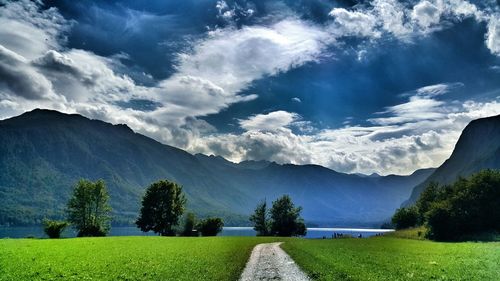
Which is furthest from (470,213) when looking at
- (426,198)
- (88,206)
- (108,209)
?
(88,206)

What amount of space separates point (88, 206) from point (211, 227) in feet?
123

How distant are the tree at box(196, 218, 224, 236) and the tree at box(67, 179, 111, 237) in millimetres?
29362

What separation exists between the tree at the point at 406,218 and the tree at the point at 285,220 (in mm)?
33789

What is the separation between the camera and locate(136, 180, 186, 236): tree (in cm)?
11769

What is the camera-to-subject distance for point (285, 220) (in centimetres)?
14450

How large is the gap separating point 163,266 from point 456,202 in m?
71.1

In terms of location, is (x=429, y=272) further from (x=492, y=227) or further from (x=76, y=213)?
(x=76, y=213)

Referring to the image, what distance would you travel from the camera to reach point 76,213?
113 metres

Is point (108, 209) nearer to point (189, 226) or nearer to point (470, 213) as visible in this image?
point (189, 226)

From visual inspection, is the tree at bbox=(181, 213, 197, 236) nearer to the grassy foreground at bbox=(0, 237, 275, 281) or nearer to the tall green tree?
the tall green tree

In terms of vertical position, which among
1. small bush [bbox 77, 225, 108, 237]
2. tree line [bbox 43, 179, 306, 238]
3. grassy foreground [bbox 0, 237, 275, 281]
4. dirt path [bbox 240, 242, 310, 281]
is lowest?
dirt path [bbox 240, 242, 310, 281]

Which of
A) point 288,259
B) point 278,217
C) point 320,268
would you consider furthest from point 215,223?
point 320,268

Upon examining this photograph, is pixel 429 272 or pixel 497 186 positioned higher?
pixel 497 186

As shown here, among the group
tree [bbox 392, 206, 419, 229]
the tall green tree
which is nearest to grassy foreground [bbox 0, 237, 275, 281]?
the tall green tree
